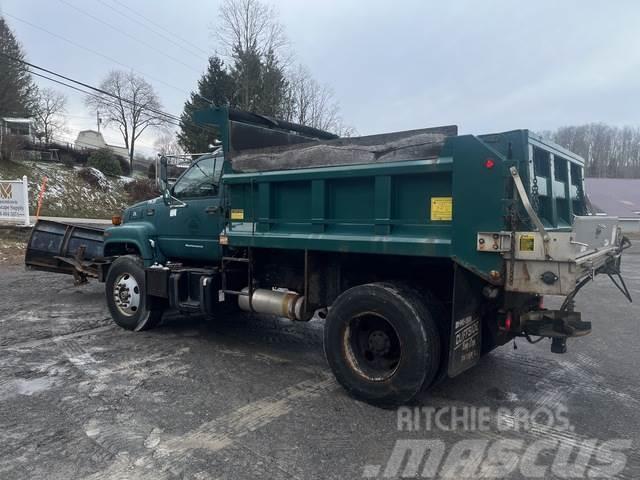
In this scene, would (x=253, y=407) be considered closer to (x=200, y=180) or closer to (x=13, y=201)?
(x=200, y=180)

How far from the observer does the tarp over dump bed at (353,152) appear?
4000 millimetres

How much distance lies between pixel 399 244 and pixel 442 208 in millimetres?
475

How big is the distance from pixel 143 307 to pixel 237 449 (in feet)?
11.9

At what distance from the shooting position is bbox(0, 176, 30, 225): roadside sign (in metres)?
16.2

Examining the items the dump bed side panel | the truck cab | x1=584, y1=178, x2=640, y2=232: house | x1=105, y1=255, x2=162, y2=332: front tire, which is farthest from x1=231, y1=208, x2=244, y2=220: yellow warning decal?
x1=584, y1=178, x2=640, y2=232: house

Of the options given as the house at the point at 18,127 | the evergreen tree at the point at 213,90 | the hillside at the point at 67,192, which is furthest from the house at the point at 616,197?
the house at the point at 18,127

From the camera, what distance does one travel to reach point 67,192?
27.2 metres

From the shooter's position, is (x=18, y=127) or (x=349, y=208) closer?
(x=349, y=208)

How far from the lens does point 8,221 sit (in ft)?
53.6

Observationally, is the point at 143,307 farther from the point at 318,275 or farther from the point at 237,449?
the point at 237,449

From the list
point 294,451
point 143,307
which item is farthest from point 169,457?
point 143,307

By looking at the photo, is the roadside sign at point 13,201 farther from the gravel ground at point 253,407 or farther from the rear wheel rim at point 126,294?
the rear wheel rim at point 126,294

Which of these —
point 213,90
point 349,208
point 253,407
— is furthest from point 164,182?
point 213,90

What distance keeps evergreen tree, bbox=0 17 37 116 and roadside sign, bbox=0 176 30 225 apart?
38.1ft
